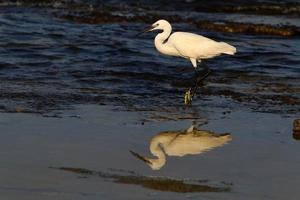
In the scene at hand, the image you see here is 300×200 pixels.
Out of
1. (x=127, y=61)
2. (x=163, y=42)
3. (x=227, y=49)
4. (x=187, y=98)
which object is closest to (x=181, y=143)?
(x=187, y=98)

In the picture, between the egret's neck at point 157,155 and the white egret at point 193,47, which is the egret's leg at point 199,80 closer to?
the white egret at point 193,47

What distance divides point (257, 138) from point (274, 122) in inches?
37.8

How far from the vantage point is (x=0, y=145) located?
25.2ft

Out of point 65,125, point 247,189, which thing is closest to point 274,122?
point 65,125

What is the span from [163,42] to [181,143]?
444 cm

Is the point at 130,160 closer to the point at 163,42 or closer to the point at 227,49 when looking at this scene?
the point at 227,49

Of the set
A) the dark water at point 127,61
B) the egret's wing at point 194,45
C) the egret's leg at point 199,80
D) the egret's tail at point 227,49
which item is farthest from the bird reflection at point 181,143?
the egret's wing at point 194,45

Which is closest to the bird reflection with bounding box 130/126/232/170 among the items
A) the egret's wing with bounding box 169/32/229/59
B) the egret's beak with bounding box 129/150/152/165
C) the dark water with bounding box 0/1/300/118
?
the egret's beak with bounding box 129/150/152/165

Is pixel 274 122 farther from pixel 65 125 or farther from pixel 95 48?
pixel 95 48

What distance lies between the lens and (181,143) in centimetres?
813

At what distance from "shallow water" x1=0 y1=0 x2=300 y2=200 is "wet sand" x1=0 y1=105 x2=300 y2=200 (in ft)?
0.03

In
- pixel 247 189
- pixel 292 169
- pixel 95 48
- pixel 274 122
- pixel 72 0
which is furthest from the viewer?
pixel 72 0

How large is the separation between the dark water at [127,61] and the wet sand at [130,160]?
83 cm

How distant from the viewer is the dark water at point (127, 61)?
35.2 ft
